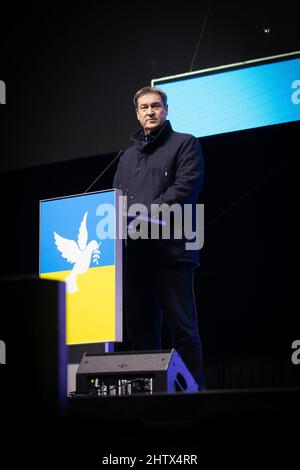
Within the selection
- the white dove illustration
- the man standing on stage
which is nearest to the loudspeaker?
the man standing on stage

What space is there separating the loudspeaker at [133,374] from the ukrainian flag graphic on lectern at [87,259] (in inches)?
14.1

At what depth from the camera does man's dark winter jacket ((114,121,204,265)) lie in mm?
3127

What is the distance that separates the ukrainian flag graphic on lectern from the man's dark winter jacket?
0.12 m

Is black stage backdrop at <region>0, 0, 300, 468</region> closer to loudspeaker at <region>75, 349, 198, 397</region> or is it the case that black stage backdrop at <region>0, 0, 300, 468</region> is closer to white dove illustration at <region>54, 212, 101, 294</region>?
loudspeaker at <region>75, 349, 198, 397</region>

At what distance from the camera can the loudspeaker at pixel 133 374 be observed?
99.3 inches

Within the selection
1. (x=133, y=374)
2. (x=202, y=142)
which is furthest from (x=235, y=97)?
(x=133, y=374)

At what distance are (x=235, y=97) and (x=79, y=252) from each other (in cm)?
125

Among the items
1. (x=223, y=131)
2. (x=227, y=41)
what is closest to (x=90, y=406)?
(x=223, y=131)

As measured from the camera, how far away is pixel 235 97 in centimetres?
398

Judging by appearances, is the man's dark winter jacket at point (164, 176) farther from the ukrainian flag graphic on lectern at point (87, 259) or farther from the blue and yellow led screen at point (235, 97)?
the blue and yellow led screen at point (235, 97)

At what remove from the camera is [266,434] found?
1.00m

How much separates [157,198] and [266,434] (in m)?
2.22

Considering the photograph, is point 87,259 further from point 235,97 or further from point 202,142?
point 235,97
